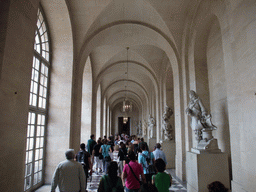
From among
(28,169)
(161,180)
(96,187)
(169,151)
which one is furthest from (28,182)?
(169,151)

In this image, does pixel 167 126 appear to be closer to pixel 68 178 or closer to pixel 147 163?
pixel 147 163

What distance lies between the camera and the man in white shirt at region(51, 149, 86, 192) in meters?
2.97

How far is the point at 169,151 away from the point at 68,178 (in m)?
7.19

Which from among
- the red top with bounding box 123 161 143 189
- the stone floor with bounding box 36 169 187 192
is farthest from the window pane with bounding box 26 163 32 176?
the red top with bounding box 123 161 143 189

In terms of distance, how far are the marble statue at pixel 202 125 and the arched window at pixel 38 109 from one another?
13.9 ft

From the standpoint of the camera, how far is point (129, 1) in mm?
6871

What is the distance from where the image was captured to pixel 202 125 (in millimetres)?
4898

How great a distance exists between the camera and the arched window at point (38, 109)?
5.22 meters

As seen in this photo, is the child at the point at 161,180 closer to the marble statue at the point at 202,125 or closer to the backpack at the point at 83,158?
the marble statue at the point at 202,125

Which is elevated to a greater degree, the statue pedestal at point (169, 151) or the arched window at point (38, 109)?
the arched window at point (38, 109)

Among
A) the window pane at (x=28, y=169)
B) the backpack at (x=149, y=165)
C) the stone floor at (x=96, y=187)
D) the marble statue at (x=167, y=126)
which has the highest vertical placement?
the marble statue at (x=167, y=126)

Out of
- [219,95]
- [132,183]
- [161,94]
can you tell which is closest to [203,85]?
[219,95]

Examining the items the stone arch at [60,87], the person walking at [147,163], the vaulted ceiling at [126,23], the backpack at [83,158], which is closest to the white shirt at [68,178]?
the backpack at [83,158]

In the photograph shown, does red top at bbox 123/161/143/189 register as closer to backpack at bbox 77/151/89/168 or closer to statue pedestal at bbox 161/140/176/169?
backpack at bbox 77/151/89/168
